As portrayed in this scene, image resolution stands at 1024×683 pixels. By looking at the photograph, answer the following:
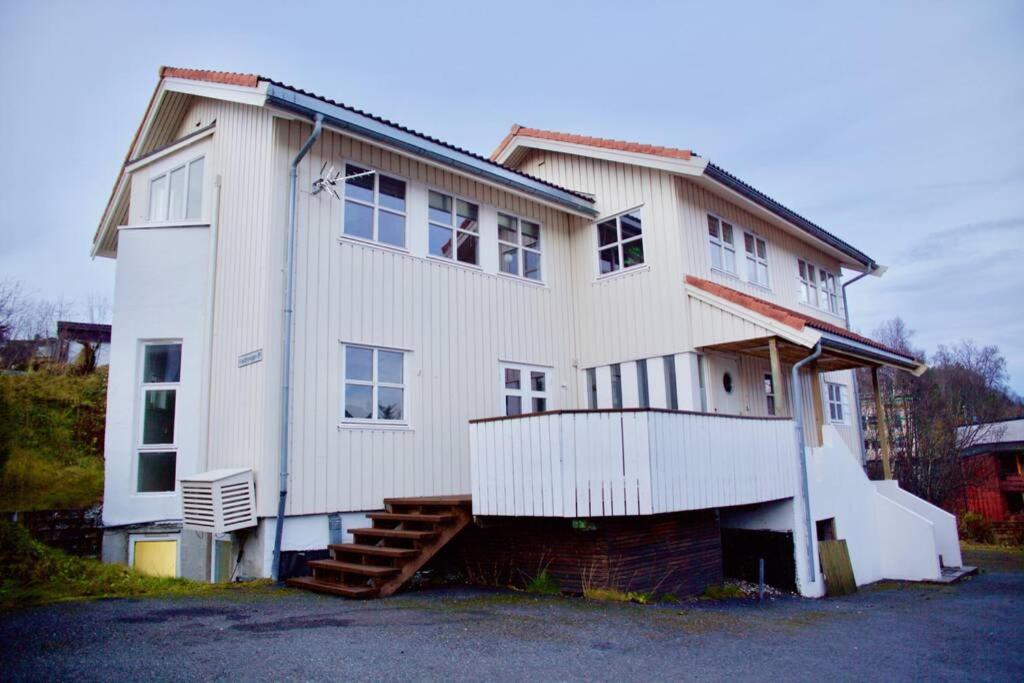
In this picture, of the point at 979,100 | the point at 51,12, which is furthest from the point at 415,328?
the point at 979,100

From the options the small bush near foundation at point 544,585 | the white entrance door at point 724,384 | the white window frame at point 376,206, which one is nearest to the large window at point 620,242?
the white entrance door at point 724,384

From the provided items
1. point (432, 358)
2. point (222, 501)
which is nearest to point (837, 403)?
point (432, 358)

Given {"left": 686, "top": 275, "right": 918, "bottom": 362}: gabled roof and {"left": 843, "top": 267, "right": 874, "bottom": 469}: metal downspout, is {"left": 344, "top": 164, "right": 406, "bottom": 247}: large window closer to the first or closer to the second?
{"left": 686, "top": 275, "right": 918, "bottom": 362}: gabled roof

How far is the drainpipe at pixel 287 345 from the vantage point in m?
8.82

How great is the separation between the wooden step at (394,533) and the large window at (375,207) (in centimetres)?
432

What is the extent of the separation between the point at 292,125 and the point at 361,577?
20.8ft

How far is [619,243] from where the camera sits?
13477 millimetres

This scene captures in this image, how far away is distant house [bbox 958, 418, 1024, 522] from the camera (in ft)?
101

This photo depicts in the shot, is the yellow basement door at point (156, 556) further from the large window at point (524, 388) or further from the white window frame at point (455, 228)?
the white window frame at point (455, 228)

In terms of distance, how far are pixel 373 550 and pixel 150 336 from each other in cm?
488

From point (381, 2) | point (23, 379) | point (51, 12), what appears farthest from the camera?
Result: point (23, 379)

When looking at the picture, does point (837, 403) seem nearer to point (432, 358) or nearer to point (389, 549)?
point (432, 358)

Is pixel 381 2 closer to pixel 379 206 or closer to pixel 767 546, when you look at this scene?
pixel 379 206

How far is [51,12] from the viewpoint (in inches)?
426
